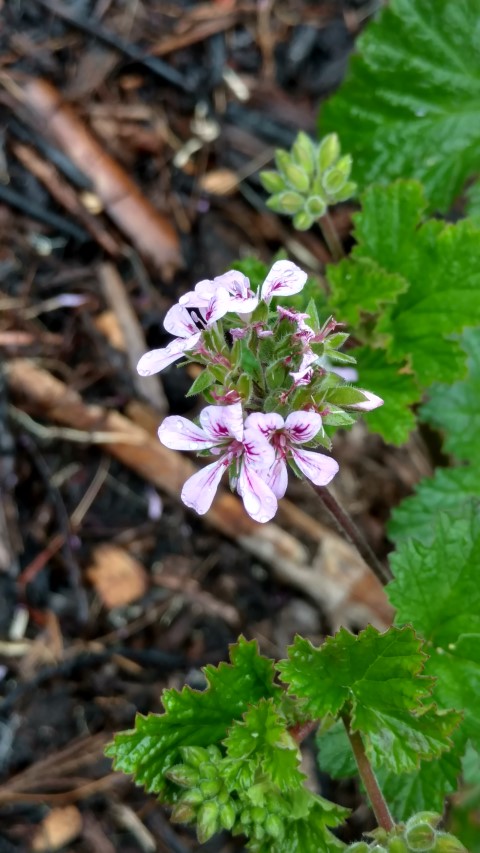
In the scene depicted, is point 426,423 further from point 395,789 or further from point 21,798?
point 21,798

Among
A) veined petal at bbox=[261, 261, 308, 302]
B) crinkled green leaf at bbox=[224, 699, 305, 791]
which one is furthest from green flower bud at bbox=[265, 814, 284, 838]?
veined petal at bbox=[261, 261, 308, 302]

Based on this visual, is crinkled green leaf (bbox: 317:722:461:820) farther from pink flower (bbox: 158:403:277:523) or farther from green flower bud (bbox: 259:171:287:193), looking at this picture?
green flower bud (bbox: 259:171:287:193)

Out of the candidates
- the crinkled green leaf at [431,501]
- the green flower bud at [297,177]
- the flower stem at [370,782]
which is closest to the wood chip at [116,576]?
the crinkled green leaf at [431,501]

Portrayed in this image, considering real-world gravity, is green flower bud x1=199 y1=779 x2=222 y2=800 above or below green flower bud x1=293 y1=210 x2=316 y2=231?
below

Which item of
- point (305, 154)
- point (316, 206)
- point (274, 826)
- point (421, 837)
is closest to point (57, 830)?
point (274, 826)

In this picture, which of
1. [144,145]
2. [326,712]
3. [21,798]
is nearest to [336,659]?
[326,712]

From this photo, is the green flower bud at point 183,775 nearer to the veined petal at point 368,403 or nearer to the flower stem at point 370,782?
the flower stem at point 370,782

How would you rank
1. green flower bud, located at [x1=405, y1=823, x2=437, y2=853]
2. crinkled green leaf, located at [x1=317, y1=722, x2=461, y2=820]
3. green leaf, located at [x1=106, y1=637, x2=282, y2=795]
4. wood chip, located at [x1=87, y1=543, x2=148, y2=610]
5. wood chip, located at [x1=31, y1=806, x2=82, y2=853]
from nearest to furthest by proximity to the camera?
green flower bud, located at [x1=405, y1=823, x2=437, y2=853] → green leaf, located at [x1=106, y1=637, x2=282, y2=795] → crinkled green leaf, located at [x1=317, y1=722, x2=461, y2=820] → wood chip, located at [x1=31, y1=806, x2=82, y2=853] → wood chip, located at [x1=87, y1=543, x2=148, y2=610]

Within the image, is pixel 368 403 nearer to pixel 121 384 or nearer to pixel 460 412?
pixel 460 412
